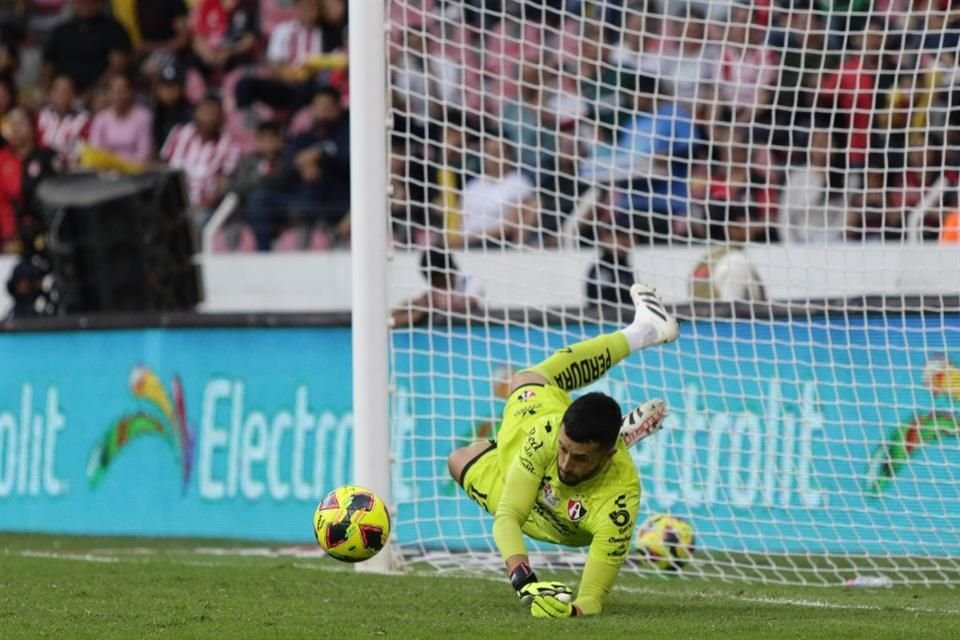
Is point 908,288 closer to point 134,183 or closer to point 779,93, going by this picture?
point 779,93

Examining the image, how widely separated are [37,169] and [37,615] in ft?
30.8

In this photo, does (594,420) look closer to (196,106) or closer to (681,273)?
(681,273)

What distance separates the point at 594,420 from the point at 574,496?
615 mm

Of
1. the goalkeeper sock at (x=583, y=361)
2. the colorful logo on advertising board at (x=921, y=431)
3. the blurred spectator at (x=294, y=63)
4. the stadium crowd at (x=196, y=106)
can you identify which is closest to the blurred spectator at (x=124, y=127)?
the stadium crowd at (x=196, y=106)

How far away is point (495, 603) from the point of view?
25.8 ft

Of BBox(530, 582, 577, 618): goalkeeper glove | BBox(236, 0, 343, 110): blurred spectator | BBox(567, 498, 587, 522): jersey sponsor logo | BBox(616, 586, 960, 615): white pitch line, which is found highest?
BBox(236, 0, 343, 110): blurred spectator

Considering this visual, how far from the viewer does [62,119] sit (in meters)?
18.1

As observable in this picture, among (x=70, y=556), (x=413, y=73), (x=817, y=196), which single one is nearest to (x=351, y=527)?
(x=70, y=556)

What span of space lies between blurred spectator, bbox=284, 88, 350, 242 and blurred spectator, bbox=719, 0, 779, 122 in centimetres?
459

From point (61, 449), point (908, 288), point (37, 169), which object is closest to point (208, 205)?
point (37, 169)

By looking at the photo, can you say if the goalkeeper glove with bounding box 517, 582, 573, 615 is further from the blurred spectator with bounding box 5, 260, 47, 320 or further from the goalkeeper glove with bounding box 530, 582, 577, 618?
the blurred spectator with bounding box 5, 260, 47, 320

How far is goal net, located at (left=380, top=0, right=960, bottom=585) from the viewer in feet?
33.0

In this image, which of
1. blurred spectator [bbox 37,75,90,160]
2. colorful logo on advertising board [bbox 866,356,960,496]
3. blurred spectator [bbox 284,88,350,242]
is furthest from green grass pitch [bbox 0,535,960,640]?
blurred spectator [bbox 37,75,90,160]

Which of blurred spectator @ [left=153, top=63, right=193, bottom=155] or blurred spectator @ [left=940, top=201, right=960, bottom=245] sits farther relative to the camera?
blurred spectator @ [left=153, top=63, right=193, bottom=155]
